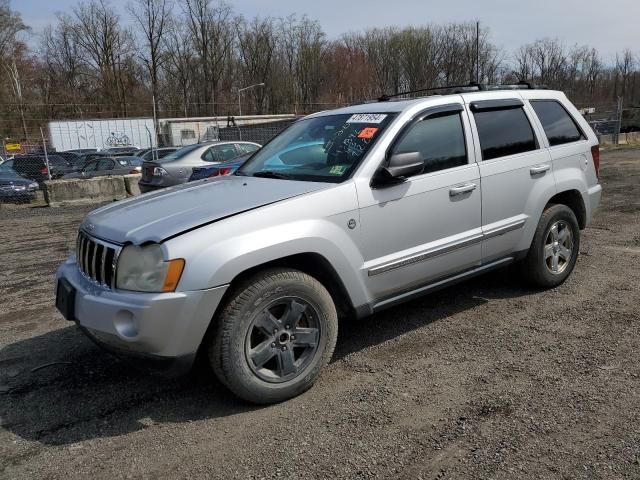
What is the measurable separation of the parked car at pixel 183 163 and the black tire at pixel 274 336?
28.5ft

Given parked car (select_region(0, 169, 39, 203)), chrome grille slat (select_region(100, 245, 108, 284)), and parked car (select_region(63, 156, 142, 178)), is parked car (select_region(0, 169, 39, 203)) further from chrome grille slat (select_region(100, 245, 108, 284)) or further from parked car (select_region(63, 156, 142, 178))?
chrome grille slat (select_region(100, 245, 108, 284))

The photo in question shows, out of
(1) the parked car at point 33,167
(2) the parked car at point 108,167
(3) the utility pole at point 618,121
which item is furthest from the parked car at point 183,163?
(3) the utility pole at point 618,121

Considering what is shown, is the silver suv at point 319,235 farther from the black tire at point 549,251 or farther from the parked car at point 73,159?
the parked car at point 73,159

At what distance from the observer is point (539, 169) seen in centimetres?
469

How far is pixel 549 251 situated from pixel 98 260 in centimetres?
375

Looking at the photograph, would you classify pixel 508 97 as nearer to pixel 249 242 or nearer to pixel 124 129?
pixel 249 242

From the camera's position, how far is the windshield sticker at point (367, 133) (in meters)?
3.85

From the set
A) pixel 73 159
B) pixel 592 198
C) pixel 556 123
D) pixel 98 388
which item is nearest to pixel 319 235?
pixel 98 388

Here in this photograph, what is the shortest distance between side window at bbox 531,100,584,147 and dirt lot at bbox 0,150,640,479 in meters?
1.41

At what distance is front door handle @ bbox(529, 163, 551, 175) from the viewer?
4.64 metres

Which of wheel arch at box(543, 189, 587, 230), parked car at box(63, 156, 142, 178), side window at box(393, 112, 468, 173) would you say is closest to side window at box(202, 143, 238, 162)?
parked car at box(63, 156, 142, 178)

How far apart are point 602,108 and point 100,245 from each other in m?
28.7

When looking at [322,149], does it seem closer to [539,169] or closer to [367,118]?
[367,118]

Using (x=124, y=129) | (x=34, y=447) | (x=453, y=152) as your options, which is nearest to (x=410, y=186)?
(x=453, y=152)
